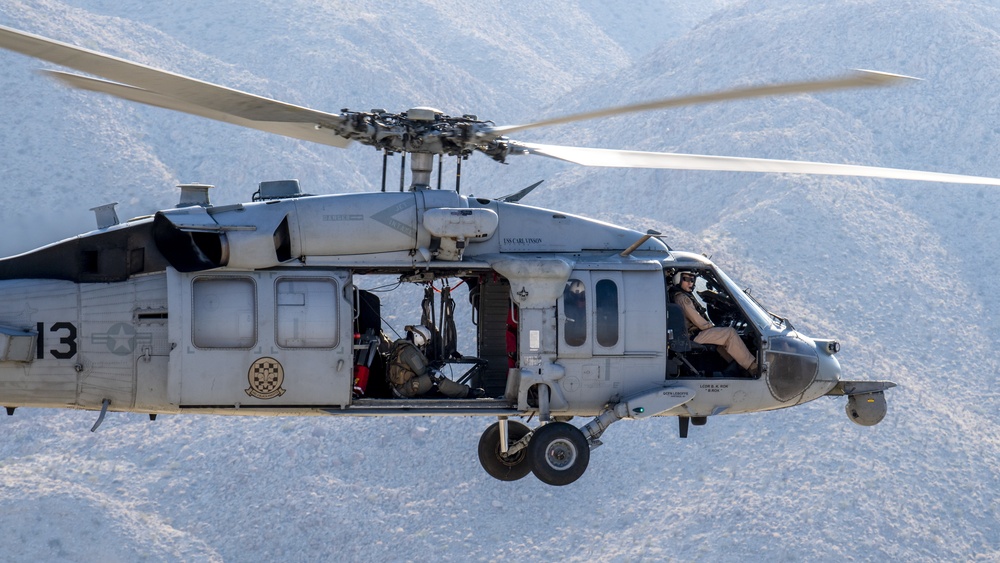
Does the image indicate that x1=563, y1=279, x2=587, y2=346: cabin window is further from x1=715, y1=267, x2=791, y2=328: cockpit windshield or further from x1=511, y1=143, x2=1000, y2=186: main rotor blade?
x1=715, y1=267, x2=791, y2=328: cockpit windshield

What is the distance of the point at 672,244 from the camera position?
183 feet

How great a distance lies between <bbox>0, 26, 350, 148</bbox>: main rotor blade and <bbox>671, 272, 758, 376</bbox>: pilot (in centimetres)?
506

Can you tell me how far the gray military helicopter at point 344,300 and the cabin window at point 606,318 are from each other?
19 millimetres

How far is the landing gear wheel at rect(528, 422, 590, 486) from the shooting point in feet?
64.8

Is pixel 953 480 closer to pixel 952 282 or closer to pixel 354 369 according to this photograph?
pixel 952 282

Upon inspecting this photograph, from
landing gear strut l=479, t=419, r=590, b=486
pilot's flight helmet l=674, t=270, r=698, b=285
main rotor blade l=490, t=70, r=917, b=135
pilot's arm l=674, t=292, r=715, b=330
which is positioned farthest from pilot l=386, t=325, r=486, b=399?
main rotor blade l=490, t=70, r=917, b=135

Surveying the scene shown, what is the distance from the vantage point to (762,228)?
58.7m

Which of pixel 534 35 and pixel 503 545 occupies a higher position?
pixel 534 35

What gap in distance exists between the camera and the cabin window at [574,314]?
1967 cm

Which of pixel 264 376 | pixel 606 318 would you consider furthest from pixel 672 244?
pixel 264 376

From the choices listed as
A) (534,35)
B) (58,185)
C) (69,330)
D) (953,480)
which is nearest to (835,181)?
(953,480)

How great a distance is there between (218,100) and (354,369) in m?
4.26

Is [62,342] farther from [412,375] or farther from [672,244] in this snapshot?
[672,244]

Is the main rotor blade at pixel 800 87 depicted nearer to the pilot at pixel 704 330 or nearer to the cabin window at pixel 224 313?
the pilot at pixel 704 330
